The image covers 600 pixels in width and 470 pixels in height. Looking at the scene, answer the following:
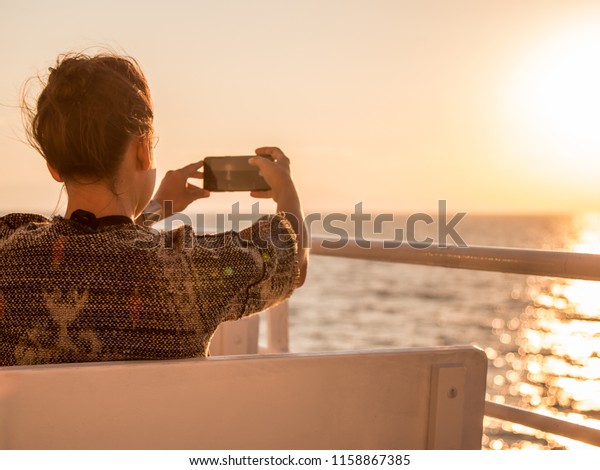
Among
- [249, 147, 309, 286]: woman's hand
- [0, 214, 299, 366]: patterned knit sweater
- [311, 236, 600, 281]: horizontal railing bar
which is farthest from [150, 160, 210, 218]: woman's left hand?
[311, 236, 600, 281]: horizontal railing bar

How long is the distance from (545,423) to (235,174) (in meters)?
1.03

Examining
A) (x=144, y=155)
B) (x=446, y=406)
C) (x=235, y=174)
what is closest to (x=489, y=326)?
(x=235, y=174)

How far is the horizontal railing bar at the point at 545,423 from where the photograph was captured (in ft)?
5.80

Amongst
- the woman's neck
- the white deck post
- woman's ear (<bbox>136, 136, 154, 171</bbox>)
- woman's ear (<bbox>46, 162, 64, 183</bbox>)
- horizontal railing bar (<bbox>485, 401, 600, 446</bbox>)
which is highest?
woman's ear (<bbox>136, 136, 154, 171</bbox>)

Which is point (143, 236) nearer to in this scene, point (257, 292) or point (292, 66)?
point (257, 292)

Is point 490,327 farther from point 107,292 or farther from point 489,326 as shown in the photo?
point 107,292

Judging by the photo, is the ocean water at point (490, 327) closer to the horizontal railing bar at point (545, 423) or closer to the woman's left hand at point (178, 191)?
the horizontal railing bar at point (545, 423)

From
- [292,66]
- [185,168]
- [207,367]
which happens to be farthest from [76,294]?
[292,66]

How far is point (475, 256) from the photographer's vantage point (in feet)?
6.82

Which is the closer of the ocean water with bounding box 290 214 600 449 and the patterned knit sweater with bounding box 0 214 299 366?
the patterned knit sweater with bounding box 0 214 299 366

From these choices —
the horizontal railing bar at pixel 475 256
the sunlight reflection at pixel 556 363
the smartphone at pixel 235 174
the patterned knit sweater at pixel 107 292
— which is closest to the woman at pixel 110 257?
the patterned knit sweater at pixel 107 292

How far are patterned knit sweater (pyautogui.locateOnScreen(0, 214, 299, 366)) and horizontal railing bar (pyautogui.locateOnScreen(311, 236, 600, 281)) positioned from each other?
92cm

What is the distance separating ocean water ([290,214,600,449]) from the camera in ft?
48.9

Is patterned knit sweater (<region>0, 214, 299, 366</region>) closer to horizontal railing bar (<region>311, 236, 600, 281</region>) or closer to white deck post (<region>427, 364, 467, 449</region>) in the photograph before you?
white deck post (<region>427, 364, 467, 449</region>)
